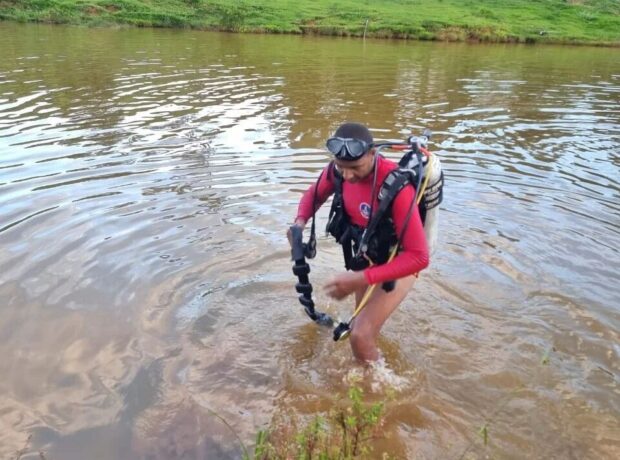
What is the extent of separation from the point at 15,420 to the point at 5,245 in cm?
328

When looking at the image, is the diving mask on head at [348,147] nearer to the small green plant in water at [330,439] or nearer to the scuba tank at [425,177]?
the scuba tank at [425,177]

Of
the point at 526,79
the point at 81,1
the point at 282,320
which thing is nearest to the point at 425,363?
the point at 282,320

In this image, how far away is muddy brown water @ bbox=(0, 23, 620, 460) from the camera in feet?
14.7

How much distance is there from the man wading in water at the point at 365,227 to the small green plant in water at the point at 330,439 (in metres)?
0.81

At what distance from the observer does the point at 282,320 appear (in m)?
5.93

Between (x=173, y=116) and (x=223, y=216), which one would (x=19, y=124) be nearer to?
(x=173, y=116)

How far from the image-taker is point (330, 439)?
402 centimetres

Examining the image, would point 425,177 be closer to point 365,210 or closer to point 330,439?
point 365,210

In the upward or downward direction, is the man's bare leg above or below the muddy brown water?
above

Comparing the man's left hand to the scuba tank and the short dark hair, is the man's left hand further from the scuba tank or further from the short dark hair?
Answer: the short dark hair

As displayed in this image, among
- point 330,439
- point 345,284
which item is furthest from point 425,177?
point 330,439

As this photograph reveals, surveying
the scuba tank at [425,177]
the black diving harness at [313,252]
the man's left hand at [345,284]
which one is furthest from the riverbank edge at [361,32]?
the man's left hand at [345,284]

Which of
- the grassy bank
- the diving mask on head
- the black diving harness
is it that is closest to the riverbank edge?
the grassy bank

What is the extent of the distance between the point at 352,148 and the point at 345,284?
39.4 inches
